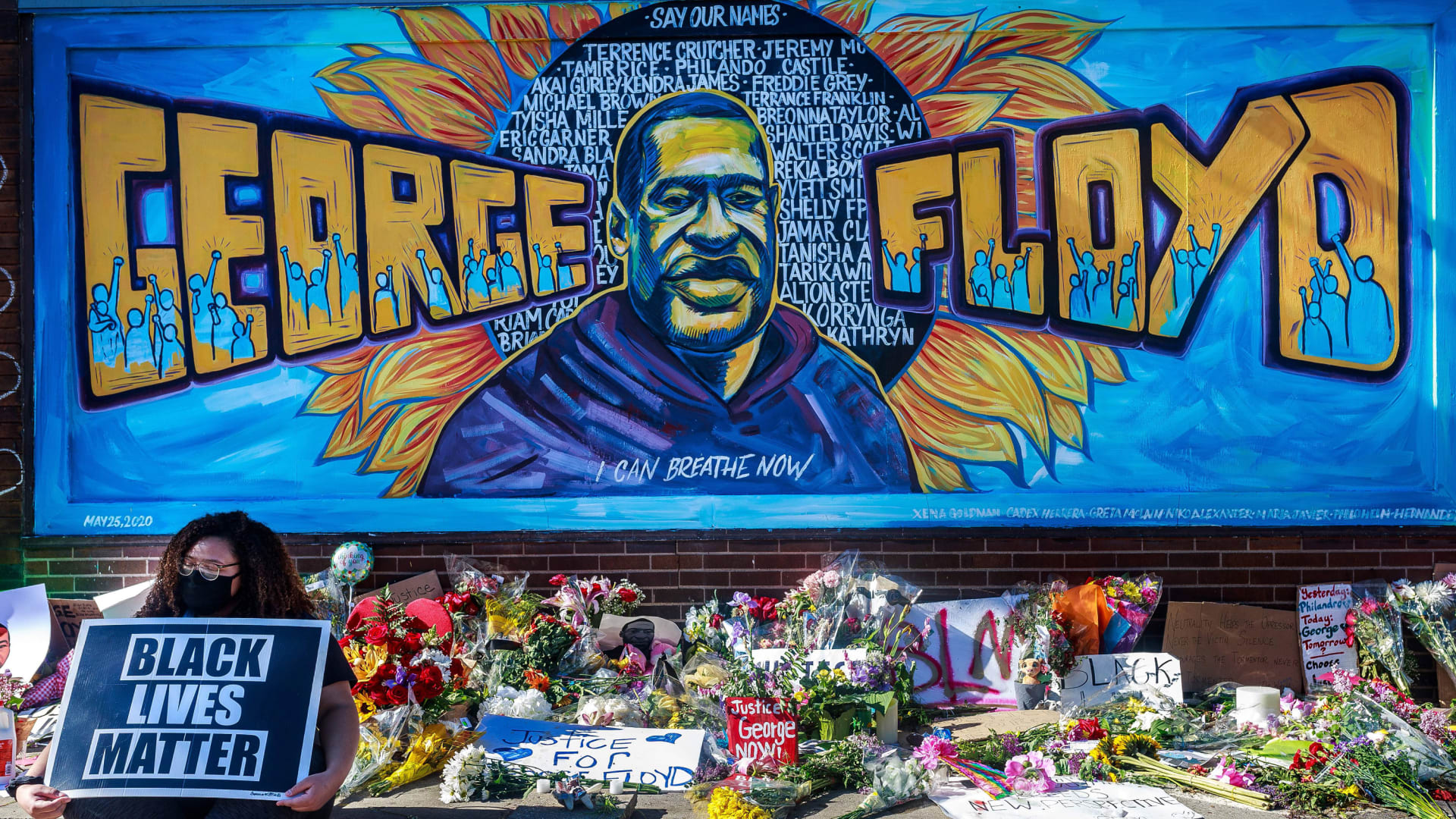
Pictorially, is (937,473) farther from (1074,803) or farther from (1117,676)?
(1074,803)

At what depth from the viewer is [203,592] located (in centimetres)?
352

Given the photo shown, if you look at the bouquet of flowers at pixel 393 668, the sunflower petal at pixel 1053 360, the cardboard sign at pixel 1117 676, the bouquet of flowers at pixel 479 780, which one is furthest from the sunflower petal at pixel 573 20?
the cardboard sign at pixel 1117 676

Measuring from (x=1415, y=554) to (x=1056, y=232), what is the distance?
9.44 feet

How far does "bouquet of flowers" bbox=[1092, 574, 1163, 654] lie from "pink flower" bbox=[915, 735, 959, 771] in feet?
5.34

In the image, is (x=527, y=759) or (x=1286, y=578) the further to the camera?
(x=1286, y=578)

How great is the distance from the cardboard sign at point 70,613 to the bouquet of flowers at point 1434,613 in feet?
25.2

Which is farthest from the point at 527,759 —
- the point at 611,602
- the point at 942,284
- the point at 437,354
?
the point at 942,284

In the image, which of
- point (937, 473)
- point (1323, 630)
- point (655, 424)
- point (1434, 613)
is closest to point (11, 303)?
point (655, 424)

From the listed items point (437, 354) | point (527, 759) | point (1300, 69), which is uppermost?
point (1300, 69)

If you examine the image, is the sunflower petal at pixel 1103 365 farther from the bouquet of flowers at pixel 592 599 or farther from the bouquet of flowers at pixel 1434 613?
the bouquet of flowers at pixel 592 599

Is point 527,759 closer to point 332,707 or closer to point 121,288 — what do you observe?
point 332,707

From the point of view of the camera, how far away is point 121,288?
256 inches

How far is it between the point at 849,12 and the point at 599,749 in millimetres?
4488

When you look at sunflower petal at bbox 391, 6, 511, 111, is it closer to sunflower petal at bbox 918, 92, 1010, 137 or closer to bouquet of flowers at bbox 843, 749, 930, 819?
sunflower petal at bbox 918, 92, 1010, 137
